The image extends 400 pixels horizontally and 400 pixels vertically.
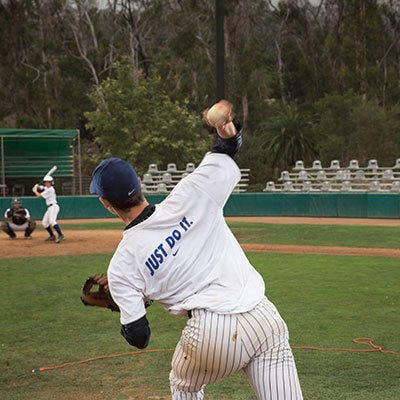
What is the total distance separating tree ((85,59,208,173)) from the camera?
1818 inches

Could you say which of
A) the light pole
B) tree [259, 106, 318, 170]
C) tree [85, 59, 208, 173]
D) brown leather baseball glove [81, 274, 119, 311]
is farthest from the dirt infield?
tree [259, 106, 318, 170]

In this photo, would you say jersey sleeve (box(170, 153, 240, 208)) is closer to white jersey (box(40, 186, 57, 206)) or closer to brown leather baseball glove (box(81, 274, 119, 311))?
brown leather baseball glove (box(81, 274, 119, 311))

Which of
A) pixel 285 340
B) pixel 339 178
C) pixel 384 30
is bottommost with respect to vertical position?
pixel 339 178

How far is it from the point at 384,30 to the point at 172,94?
21634 millimetres

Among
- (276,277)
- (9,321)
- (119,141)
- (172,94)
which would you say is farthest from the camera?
(172,94)

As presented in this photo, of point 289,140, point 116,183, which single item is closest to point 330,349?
point 116,183

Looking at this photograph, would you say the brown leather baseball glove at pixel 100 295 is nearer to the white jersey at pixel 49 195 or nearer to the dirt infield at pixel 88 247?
the dirt infield at pixel 88 247

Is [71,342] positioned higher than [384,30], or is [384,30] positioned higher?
[384,30]

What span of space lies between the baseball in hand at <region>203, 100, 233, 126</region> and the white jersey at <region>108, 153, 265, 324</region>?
0.23 m

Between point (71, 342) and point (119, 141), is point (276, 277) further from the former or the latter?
point (119, 141)

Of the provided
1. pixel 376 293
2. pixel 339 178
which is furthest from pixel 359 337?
pixel 339 178

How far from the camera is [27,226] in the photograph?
76.2 ft

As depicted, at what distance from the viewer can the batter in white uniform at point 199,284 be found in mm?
3621

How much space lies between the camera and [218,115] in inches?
145
